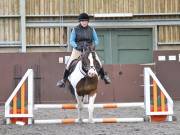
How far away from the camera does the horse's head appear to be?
47.0 feet

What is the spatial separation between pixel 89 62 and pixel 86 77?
0.45m

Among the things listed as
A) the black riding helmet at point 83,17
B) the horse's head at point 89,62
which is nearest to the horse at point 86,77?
the horse's head at point 89,62

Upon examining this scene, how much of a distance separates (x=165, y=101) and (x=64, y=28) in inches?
543

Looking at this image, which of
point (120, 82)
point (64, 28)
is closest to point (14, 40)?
point (64, 28)

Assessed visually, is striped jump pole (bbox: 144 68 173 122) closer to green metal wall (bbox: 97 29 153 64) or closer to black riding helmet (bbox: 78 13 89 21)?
black riding helmet (bbox: 78 13 89 21)

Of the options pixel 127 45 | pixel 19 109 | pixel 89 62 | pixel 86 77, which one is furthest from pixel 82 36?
pixel 127 45

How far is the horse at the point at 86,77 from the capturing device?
47.4 ft

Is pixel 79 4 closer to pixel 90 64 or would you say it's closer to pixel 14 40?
pixel 14 40

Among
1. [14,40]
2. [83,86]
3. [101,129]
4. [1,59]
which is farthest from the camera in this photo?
[14,40]

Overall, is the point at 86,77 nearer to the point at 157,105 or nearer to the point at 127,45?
the point at 157,105

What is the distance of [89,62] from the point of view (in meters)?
14.4

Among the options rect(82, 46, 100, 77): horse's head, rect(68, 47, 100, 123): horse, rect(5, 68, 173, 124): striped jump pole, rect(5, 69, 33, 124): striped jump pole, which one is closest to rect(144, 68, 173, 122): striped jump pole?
rect(5, 68, 173, 124): striped jump pole

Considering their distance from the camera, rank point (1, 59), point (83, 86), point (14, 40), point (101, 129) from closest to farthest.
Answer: point (101, 129) → point (83, 86) → point (1, 59) → point (14, 40)

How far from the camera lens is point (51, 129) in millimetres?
13742
